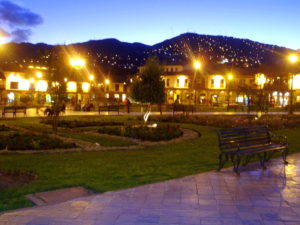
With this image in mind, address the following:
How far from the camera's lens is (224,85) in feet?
200

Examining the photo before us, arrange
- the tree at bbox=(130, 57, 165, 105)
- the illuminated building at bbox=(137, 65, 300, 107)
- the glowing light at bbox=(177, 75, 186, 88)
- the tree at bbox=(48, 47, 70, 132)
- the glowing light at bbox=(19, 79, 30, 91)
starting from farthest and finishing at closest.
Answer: the glowing light at bbox=(177, 75, 186, 88) → the illuminated building at bbox=(137, 65, 300, 107) → the glowing light at bbox=(19, 79, 30, 91) → the tree at bbox=(130, 57, 165, 105) → the tree at bbox=(48, 47, 70, 132)

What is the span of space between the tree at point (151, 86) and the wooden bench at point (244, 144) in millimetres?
13288

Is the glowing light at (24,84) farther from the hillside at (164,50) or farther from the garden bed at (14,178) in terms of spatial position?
the garden bed at (14,178)

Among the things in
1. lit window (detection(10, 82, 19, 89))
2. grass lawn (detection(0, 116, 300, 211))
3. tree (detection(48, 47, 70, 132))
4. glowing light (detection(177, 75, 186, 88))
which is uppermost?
glowing light (detection(177, 75, 186, 88))

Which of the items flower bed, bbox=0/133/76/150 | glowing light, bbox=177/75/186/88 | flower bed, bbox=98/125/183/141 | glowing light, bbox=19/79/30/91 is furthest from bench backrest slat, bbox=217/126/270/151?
glowing light, bbox=177/75/186/88

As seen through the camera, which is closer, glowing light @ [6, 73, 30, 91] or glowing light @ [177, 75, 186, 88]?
glowing light @ [6, 73, 30, 91]

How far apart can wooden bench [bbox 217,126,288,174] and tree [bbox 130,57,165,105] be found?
1329 cm

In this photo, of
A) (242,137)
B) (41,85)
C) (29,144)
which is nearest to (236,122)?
(242,137)

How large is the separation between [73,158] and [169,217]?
5058mm

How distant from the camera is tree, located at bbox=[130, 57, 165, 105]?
2202cm

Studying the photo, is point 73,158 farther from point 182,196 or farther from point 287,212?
point 287,212

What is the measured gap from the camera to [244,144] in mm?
8320

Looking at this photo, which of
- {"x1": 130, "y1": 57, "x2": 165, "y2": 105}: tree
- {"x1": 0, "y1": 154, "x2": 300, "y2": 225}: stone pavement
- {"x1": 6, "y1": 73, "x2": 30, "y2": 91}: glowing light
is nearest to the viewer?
{"x1": 0, "y1": 154, "x2": 300, "y2": 225}: stone pavement

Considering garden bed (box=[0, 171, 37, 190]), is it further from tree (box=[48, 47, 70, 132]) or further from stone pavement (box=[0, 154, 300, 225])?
tree (box=[48, 47, 70, 132])
